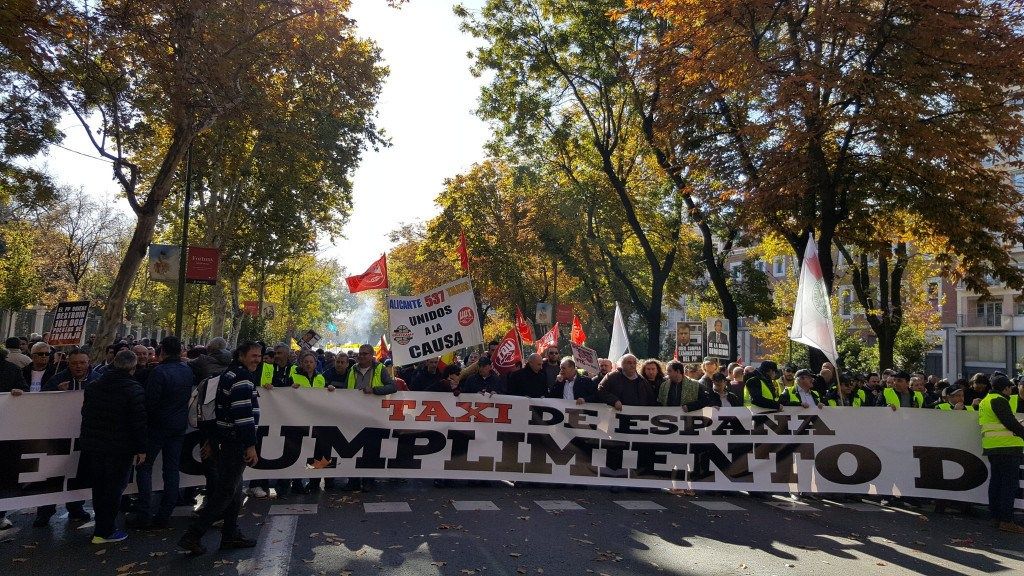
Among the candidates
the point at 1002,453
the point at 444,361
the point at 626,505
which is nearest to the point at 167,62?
the point at 444,361

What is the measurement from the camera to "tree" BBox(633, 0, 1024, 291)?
1380 cm

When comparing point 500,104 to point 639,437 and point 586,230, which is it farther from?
point 639,437

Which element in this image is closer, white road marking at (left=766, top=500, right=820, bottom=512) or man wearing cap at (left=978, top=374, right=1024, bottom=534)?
man wearing cap at (left=978, top=374, right=1024, bottom=534)

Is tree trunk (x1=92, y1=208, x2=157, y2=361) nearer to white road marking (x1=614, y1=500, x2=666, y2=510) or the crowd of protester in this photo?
the crowd of protester

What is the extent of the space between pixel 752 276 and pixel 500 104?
9436 millimetres

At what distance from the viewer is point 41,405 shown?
7785 millimetres

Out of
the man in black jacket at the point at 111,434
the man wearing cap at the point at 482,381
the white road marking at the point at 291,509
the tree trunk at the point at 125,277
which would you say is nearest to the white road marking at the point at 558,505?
the man wearing cap at the point at 482,381

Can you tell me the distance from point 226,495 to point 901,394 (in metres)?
9.92

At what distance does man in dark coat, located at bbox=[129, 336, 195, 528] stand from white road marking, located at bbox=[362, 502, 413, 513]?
6.67 feet

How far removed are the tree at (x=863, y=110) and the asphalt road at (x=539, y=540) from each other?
7678mm

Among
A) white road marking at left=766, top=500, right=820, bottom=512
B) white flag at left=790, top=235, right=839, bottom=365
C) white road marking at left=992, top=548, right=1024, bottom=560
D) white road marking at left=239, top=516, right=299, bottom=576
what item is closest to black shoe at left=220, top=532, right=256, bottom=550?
white road marking at left=239, top=516, right=299, bottom=576

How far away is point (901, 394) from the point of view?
11859mm

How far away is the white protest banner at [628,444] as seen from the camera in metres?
9.84

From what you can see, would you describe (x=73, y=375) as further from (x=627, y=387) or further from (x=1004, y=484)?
(x=1004, y=484)
